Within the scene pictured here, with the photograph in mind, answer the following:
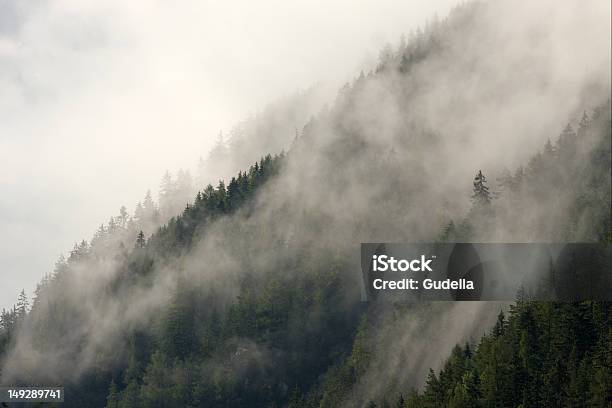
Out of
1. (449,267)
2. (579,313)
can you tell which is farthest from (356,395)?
(449,267)

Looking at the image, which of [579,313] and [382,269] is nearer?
[382,269]

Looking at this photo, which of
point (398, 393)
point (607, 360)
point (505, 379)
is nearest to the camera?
point (607, 360)

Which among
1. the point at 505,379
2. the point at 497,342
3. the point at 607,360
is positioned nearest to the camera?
the point at 607,360

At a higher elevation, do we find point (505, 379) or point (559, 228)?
point (559, 228)

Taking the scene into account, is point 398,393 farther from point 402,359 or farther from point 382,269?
point 382,269

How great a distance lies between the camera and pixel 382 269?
90.1 m

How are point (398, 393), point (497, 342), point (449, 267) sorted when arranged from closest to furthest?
point (449, 267) < point (497, 342) < point (398, 393)

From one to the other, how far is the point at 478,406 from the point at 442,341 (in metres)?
56.5

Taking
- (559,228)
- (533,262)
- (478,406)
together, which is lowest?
(478,406)

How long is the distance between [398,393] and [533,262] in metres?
49.0

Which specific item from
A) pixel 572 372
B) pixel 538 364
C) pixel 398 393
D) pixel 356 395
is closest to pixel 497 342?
pixel 538 364

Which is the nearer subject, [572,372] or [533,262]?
[572,372]

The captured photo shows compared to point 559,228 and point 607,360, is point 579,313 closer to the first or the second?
point 607,360

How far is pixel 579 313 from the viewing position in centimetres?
13862
